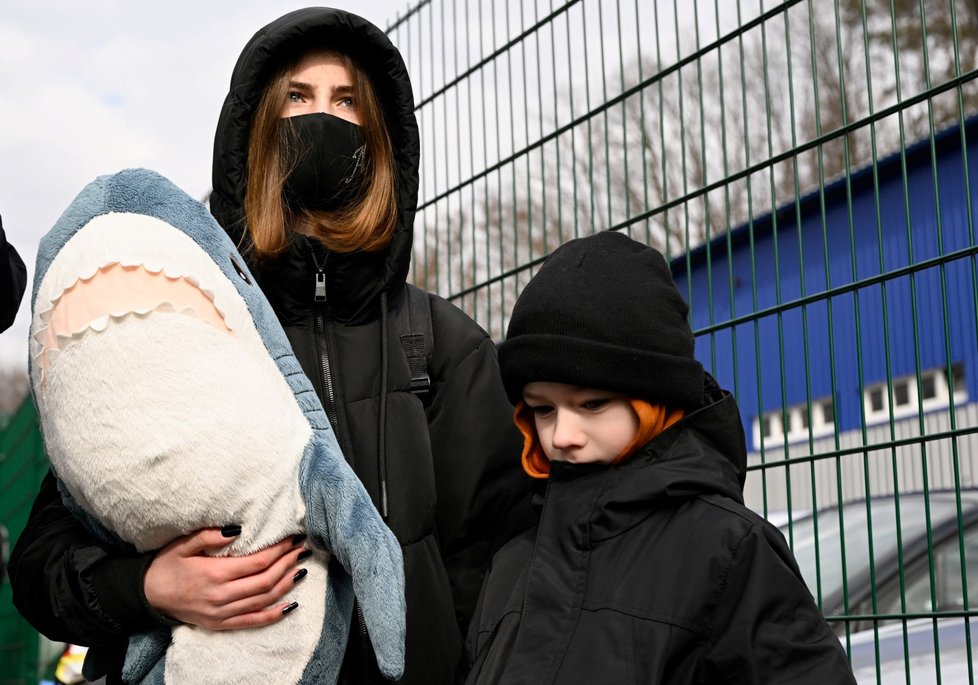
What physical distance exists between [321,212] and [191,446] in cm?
72

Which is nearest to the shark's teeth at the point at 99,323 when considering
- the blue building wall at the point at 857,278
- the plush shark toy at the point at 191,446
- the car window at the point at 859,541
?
the plush shark toy at the point at 191,446

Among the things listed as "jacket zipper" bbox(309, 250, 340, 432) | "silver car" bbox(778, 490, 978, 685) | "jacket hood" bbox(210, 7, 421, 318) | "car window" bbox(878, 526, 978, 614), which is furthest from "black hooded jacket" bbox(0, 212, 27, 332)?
"car window" bbox(878, 526, 978, 614)

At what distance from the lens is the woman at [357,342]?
2172mm

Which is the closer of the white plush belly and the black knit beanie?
the white plush belly

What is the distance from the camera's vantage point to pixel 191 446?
195 centimetres

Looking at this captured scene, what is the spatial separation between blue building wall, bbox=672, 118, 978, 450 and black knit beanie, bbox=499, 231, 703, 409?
110cm

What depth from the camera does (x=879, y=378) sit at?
4.61 metres

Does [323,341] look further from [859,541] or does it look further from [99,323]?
[859,541]

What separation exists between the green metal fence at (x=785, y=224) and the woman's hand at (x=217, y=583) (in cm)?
174

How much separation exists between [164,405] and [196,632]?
1.23ft

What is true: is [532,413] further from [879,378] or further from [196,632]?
[879,378]

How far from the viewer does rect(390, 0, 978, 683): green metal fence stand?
3287 mm

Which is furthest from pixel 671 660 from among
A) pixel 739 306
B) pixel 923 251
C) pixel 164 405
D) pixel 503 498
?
pixel 739 306

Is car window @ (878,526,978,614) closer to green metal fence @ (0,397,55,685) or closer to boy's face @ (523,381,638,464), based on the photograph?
boy's face @ (523,381,638,464)
